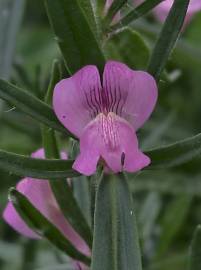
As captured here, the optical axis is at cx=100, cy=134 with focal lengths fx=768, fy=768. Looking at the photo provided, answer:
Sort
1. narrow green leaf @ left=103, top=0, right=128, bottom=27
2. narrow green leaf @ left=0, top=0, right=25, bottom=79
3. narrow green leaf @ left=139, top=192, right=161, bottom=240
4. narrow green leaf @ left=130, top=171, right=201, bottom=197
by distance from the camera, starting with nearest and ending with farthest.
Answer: narrow green leaf @ left=103, top=0, right=128, bottom=27 → narrow green leaf @ left=0, top=0, right=25, bottom=79 → narrow green leaf @ left=139, top=192, right=161, bottom=240 → narrow green leaf @ left=130, top=171, right=201, bottom=197

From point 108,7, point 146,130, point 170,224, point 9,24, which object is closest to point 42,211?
point 108,7

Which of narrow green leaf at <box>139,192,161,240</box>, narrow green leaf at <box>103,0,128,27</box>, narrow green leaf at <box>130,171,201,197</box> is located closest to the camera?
narrow green leaf at <box>103,0,128,27</box>

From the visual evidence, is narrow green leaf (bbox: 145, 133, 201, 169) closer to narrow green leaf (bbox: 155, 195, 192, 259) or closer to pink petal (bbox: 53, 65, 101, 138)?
pink petal (bbox: 53, 65, 101, 138)

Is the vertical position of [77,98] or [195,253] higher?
[77,98]

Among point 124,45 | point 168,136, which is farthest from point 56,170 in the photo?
point 168,136

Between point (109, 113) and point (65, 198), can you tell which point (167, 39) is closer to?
point (109, 113)

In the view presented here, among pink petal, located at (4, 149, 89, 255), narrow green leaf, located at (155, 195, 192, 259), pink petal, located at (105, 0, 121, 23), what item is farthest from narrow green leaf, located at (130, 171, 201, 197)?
pink petal, located at (105, 0, 121, 23)

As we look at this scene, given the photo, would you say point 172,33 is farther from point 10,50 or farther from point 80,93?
point 10,50
